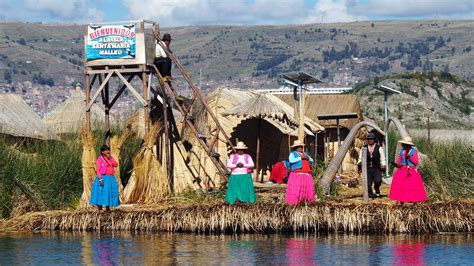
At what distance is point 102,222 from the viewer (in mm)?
22797

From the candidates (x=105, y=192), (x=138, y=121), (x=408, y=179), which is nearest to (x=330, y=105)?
(x=138, y=121)

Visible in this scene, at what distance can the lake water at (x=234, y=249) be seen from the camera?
1881 centimetres

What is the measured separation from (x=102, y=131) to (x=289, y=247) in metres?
10.3

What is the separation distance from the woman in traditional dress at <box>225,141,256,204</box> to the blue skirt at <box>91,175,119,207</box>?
216 centimetres

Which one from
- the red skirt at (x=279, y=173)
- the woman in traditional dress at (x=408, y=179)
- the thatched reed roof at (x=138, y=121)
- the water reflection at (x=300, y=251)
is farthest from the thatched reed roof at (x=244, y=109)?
the water reflection at (x=300, y=251)

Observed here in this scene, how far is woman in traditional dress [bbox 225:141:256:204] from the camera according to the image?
22828 millimetres

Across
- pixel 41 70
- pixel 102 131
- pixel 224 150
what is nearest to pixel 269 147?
pixel 224 150

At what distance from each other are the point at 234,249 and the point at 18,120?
1311cm

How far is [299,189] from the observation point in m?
22.1

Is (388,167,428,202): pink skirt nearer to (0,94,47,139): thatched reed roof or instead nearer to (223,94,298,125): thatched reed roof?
(223,94,298,125): thatched reed roof

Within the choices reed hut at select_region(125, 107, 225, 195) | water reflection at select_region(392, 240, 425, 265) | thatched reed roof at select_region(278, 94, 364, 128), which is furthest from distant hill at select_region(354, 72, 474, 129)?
water reflection at select_region(392, 240, 425, 265)

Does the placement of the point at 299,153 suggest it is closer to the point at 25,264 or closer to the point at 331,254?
the point at 331,254

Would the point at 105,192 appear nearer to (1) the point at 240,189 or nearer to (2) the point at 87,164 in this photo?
(2) the point at 87,164

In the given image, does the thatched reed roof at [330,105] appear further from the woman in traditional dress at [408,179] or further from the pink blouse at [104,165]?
the woman in traditional dress at [408,179]
